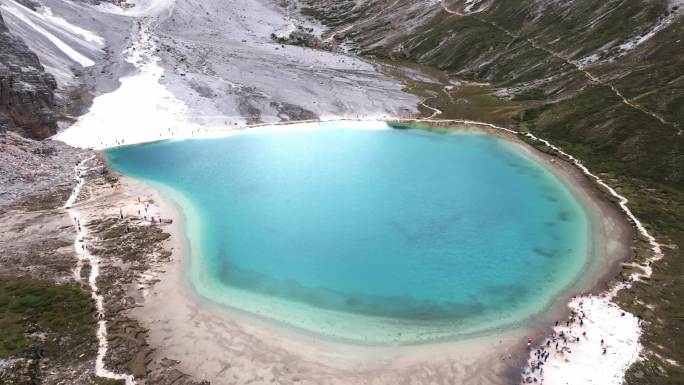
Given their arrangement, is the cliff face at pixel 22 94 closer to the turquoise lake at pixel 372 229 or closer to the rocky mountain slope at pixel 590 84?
the turquoise lake at pixel 372 229

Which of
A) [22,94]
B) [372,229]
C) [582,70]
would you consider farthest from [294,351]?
[582,70]

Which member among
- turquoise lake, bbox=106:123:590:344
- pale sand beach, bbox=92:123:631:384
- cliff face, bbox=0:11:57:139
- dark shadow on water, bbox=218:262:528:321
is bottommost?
pale sand beach, bbox=92:123:631:384

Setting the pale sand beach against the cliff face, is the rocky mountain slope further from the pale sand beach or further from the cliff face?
the cliff face

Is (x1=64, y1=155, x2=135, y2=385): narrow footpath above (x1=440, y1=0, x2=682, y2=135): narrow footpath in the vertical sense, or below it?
below

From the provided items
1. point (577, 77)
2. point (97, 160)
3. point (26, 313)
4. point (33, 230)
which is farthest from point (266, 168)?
point (577, 77)

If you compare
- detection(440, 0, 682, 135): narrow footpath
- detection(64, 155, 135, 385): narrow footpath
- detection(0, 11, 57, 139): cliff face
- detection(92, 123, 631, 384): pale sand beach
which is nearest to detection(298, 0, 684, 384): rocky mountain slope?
detection(440, 0, 682, 135): narrow footpath

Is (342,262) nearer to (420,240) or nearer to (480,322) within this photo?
(420,240)
